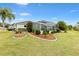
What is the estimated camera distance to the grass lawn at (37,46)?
2.88m

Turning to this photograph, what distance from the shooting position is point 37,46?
2.89 m

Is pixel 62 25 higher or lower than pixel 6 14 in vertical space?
lower

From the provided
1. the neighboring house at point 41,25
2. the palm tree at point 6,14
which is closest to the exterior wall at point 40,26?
the neighboring house at point 41,25

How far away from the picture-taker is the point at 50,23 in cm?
288

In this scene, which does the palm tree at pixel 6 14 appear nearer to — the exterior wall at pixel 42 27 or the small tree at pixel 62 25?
the exterior wall at pixel 42 27

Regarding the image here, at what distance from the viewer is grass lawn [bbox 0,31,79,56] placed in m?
2.88

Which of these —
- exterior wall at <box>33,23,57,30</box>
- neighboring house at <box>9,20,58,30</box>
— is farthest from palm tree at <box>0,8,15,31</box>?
exterior wall at <box>33,23,57,30</box>

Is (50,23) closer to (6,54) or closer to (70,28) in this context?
(70,28)

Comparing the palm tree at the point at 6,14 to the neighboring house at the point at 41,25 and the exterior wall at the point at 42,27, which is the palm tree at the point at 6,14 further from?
the exterior wall at the point at 42,27

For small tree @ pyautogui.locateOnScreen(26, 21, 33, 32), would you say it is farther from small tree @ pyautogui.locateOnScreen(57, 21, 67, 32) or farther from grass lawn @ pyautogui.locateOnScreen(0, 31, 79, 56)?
small tree @ pyautogui.locateOnScreen(57, 21, 67, 32)

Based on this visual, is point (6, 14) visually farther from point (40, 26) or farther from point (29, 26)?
point (40, 26)

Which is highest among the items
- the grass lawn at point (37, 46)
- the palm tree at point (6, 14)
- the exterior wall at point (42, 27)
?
the palm tree at point (6, 14)

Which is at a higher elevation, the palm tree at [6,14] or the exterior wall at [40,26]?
the palm tree at [6,14]

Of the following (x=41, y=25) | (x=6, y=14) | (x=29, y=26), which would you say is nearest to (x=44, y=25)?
(x=41, y=25)
